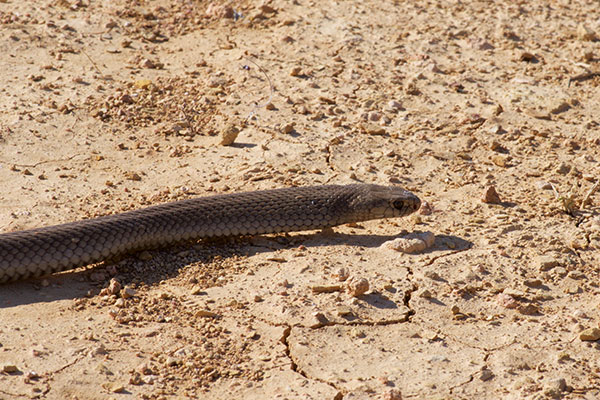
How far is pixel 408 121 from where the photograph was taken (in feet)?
24.9

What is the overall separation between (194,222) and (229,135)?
1454 millimetres

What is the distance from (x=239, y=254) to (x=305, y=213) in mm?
571

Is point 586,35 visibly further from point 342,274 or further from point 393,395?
point 393,395

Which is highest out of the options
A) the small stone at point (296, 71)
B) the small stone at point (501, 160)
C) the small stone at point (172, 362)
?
the small stone at point (296, 71)

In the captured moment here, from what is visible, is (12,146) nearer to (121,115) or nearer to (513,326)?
(121,115)

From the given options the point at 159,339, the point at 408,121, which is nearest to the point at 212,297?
the point at 159,339

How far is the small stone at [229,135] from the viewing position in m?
7.13

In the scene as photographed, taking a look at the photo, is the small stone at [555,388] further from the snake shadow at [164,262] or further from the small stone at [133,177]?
the small stone at [133,177]

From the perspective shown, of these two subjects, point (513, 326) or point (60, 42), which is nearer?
point (513, 326)

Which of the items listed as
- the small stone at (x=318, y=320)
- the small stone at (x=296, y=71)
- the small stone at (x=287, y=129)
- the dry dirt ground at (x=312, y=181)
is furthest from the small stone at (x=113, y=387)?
the small stone at (x=296, y=71)

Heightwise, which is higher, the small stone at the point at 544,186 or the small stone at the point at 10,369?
the small stone at the point at 544,186

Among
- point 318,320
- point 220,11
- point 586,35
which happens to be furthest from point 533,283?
point 220,11

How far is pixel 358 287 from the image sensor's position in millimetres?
5145

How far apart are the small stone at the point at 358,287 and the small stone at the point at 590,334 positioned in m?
1.28
